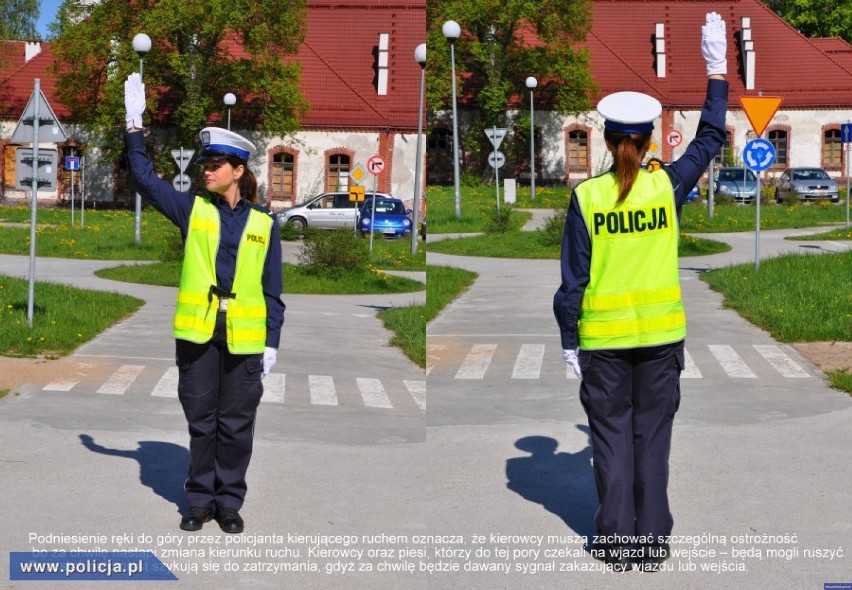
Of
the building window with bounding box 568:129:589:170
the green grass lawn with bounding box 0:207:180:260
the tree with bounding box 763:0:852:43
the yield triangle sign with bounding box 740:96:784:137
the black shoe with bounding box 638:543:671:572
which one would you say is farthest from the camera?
the tree with bounding box 763:0:852:43

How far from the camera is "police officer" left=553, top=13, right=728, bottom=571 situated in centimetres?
606

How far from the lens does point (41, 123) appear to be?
16.9 m

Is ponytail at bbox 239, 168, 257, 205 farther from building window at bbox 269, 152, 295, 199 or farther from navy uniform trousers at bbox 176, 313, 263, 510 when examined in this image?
building window at bbox 269, 152, 295, 199

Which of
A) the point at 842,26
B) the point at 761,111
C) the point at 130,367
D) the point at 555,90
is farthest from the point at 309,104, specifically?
the point at 130,367

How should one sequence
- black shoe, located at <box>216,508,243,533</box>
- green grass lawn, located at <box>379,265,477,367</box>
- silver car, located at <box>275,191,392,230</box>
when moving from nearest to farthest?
1. black shoe, located at <box>216,508,243,533</box>
2. green grass lawn, located at <box>379,265,477,367</box>
3. silver car, located at <box>275,191,392,230</box>

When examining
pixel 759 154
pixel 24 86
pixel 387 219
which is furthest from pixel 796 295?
pixel 24 86

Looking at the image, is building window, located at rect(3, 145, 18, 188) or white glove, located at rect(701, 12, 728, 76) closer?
white glove, located at rect(701, 12, 728, 76)

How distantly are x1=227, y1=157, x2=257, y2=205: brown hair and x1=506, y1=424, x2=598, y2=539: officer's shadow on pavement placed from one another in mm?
2122

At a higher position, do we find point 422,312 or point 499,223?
point 499,223

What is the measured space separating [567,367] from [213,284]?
5.88 metres

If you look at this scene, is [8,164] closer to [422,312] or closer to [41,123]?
[422,312]

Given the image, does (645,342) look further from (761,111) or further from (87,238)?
(87,238)

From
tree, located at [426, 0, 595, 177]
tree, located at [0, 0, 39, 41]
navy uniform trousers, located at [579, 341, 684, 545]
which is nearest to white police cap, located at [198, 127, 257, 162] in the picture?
navy uniform trousers, located at [579, 341, 684, 545]

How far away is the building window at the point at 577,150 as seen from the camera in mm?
55688
